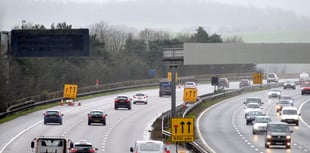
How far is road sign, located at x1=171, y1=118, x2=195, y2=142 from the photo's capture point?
44.3 metres

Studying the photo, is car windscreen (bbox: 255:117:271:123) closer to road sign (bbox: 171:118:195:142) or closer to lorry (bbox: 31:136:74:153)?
road sign (bbox: 171:118:195:142)

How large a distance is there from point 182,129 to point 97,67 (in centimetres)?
9525

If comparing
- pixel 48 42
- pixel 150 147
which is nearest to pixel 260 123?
pixel 48 42

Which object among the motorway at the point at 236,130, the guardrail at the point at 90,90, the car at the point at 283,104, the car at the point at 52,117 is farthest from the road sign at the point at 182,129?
the car at the point at 283,104

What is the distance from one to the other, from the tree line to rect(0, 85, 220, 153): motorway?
20.7 ft

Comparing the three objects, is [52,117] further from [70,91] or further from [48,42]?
[70,91]

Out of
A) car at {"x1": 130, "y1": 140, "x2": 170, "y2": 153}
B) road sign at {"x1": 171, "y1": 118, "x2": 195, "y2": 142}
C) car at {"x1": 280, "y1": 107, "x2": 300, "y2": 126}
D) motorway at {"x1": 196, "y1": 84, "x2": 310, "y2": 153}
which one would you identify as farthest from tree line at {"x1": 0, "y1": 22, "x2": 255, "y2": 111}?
car at {"x1": 130, "y1": 140, "x2": 170, "y2": 153}

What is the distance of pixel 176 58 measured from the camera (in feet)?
220

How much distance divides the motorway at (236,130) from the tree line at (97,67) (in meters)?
8.22

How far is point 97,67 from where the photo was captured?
139m

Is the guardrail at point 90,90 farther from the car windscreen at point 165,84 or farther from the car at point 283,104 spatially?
the car at point 283,104

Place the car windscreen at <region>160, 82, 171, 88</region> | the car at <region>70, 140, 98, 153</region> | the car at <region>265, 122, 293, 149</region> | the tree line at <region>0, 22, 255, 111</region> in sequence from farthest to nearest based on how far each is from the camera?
the car windscreen at <region>160, 82, 171, 88</region>
the tree line at <region>0, 22, 255, 111</region>
the car at <region>265, 122, 293, 149</region>
the car at <region>70, 140, 98, 153</region>

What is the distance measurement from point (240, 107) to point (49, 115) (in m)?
36.6

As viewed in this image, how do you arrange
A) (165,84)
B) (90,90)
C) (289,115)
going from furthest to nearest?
(90,90), (165,84), (289,115)
